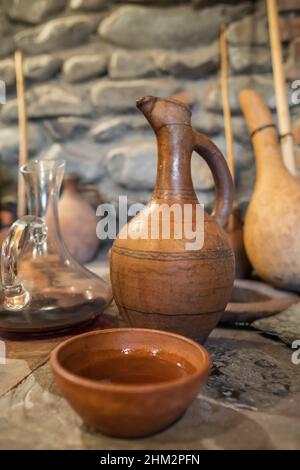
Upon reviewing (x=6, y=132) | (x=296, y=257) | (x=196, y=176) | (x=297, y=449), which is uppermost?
(x=6, y=132)

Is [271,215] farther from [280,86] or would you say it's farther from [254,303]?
[280,86]

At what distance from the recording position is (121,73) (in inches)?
50.6

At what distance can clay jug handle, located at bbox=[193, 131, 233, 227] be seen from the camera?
0.68 meters

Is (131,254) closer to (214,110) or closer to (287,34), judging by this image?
(214,110)

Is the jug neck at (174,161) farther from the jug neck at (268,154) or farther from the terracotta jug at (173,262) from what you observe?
the jug neck at (268,154)

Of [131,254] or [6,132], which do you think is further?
[6,132]

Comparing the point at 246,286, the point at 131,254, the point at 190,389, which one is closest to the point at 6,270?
the point at 131,254

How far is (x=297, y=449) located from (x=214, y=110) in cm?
105

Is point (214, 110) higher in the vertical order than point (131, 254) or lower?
higher

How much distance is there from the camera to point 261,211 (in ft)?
3.04

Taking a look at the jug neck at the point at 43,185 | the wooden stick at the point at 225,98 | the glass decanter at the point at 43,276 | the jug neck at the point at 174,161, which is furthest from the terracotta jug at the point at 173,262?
the wooden stick at the point at 225,98

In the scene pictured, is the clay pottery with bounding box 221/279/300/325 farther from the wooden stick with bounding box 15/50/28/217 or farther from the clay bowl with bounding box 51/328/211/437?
the wooden stick with bounding box 15/50/28/217

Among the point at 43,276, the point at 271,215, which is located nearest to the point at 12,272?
the point at 43,276

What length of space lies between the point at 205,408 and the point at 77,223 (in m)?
0.83
